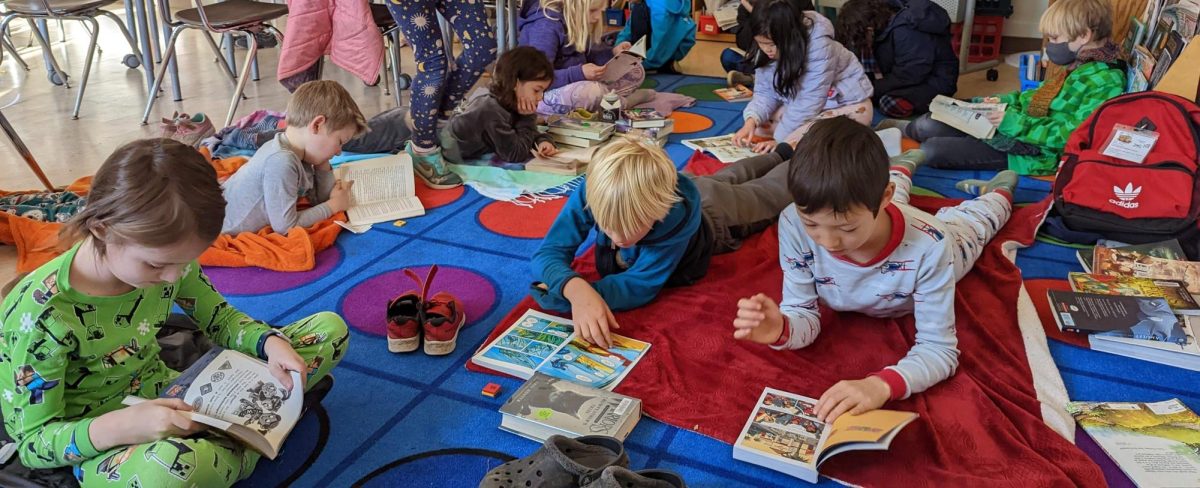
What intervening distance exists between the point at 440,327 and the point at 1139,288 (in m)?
1.71

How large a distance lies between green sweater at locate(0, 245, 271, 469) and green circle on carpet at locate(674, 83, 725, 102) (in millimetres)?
3185

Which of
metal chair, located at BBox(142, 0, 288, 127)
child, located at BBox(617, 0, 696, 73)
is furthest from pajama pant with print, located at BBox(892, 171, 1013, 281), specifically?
metal chair, located at BBox(142, 0, 288, 127)

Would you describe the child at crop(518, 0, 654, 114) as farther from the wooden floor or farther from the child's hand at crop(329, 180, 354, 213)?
the child's hand at crop(329, 180, 354, 213)

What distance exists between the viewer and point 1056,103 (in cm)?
303

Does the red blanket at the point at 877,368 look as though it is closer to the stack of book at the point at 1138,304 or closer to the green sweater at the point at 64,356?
the stack of book at the point at 1138,304

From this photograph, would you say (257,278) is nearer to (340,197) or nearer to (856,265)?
(340,197)

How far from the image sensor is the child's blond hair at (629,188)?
1815 millimetres

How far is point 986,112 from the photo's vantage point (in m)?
3.24

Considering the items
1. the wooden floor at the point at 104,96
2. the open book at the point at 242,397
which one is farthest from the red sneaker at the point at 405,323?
the wooden floor at the point at 104,96

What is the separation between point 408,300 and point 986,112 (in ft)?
7.75

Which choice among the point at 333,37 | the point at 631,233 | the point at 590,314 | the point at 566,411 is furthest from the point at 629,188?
the point at 333,37

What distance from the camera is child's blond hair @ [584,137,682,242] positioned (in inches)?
71.5

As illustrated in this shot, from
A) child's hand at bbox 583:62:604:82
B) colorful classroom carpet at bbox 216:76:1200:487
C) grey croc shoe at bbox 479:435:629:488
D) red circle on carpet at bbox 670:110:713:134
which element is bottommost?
colorful classroom carpet at bbox 216:76:1200:487

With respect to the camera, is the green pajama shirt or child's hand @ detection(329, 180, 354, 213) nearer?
the green pajama shirt
